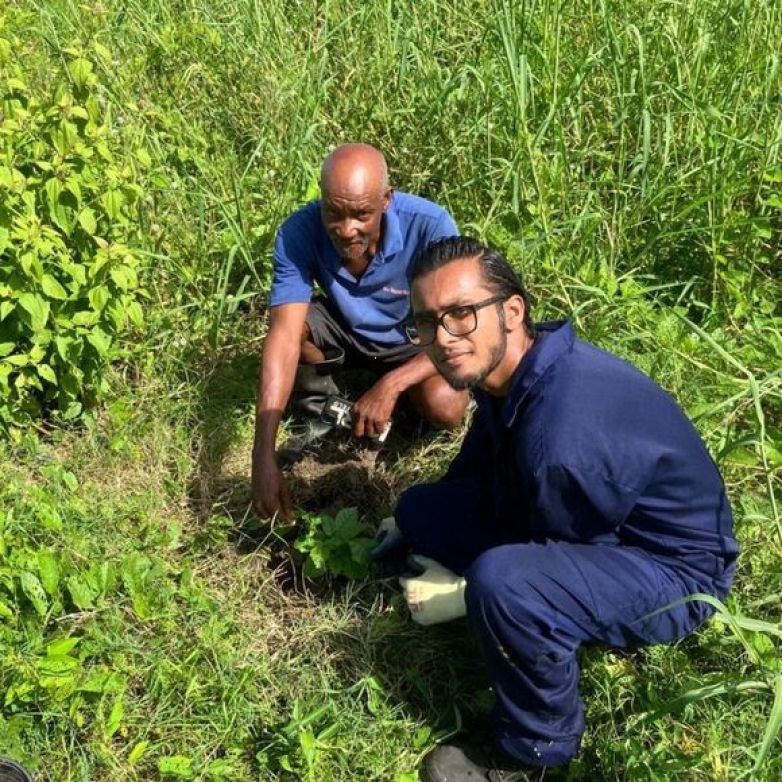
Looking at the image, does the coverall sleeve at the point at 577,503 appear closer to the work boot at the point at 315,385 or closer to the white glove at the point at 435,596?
the white glove at the point at 435,596

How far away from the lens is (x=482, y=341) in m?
2.06

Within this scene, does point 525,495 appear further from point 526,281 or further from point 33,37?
point 33,37

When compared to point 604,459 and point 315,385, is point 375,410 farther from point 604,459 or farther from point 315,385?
point 604,459

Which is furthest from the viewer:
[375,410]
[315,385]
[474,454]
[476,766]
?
[315,385]

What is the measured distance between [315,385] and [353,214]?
0.79 metres

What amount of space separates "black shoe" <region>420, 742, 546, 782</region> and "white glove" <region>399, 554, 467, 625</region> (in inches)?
13.2

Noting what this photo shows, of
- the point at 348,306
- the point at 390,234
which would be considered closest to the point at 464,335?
the point at 390,234

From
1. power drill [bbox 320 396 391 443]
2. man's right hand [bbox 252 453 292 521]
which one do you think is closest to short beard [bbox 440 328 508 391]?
man's right hand [bbox 252 453 292 521]

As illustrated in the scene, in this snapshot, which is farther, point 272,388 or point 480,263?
point 272,388

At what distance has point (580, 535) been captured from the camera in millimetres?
2076

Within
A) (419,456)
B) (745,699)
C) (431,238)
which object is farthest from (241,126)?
(745,699)

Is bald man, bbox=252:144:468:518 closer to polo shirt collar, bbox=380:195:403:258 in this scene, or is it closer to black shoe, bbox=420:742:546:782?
polo shirt collar, bbox=380:195:403:258

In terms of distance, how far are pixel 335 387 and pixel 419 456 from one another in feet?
1.44

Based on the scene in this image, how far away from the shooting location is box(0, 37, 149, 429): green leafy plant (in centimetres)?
283
